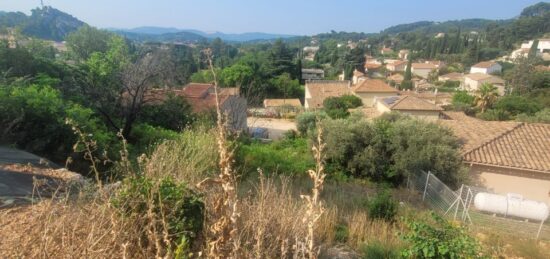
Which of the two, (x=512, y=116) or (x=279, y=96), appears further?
(x=279, y=96)

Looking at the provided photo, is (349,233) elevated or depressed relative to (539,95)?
elevated

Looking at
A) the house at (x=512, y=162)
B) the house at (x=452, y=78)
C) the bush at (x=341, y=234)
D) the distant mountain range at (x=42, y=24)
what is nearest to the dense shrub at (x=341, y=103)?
the house at (x=512, y=162)

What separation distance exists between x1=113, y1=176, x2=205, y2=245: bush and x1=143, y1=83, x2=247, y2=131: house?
200 centimetres

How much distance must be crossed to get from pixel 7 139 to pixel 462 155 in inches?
534

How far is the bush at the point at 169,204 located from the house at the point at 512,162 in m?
11.9

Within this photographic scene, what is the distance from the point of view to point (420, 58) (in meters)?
102

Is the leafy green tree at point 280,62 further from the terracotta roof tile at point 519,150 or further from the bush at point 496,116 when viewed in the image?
the terracotta roof tile at point 519,150

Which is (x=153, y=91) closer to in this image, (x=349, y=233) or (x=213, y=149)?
(x=213, y=149)

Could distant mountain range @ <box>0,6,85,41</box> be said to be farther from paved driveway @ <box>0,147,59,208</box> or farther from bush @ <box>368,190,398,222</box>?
bush @ <box>368,190,398,222</box>

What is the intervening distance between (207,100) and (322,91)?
64.6 feet

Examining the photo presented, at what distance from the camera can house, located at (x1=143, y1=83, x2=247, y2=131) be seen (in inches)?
434

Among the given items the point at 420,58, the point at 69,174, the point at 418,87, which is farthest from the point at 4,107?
the point at 420,58

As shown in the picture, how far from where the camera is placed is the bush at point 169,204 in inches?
102

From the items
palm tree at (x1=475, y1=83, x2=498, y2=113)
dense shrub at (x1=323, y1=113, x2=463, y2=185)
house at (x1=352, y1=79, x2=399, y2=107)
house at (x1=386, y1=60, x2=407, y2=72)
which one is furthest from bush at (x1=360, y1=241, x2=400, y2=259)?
house at (x1=386, y1=60, x2=407, y2=72)
